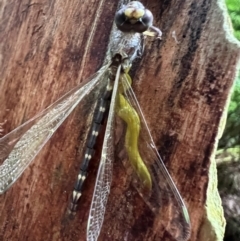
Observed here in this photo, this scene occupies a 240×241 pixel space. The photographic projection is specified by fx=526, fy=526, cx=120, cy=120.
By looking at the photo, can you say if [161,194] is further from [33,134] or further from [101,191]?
[33,134]

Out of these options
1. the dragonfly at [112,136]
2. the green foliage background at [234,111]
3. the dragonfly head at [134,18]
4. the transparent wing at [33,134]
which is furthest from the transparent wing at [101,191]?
the green foliage background at [234,111]

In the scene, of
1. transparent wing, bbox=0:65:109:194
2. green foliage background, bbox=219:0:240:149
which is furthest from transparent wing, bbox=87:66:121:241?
green foliage background, bbox=219:0:240:149

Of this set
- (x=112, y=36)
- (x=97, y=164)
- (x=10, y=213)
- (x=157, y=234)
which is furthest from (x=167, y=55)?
(x=10, y=213)

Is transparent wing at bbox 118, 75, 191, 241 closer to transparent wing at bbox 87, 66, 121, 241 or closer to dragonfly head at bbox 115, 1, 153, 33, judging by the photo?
transparent wing at bbox 87, 66, 121, 241

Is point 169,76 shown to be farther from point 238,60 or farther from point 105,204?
point 105,204

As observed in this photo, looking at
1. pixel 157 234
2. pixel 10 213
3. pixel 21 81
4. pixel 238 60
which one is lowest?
pixel 10 213

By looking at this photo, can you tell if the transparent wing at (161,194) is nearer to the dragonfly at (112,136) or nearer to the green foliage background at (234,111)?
the dragonfly at (112,136)
